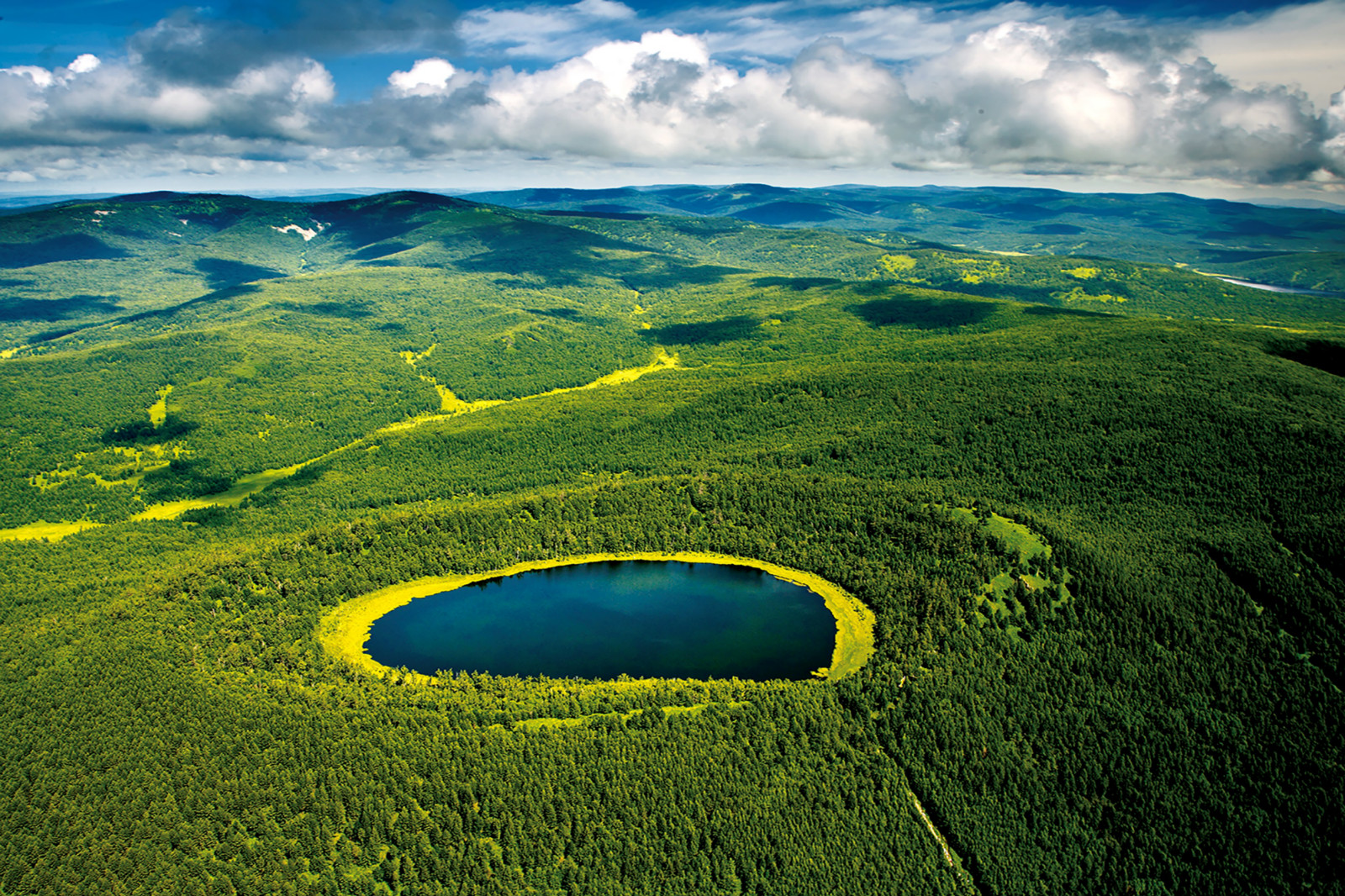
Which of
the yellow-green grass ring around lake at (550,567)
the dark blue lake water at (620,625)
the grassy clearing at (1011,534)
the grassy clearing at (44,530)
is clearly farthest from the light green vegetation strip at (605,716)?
the grassy clearing at (44,530)

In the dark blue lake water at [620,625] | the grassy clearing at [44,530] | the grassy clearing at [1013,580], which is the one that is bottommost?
the dark blue lake water at [620,625]

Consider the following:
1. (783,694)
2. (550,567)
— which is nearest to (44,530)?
(550,567)

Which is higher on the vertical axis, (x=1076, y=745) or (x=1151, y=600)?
(x=1151, y=600)

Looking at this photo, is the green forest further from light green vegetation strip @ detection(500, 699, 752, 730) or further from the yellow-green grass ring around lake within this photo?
the yellow-green grass ring around lake

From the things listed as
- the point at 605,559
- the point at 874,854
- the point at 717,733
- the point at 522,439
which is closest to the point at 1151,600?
the point at 874,854

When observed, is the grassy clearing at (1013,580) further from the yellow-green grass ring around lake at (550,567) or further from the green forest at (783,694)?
the yellow-green grass ring around lake at (550,567)

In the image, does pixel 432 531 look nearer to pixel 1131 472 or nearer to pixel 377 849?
pixel 377 849

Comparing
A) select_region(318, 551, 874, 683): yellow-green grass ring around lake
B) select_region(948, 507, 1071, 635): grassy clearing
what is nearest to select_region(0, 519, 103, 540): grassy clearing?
select_region(318, 551, 874, 683): yellow-green grass ring around lake
